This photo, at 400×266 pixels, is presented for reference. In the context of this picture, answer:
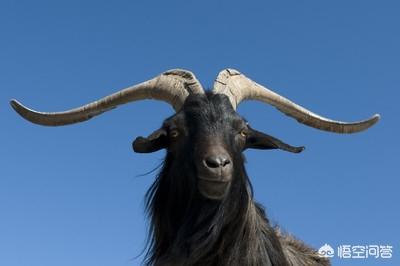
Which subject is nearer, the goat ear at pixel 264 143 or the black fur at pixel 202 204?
the black fur at pixel 202 204

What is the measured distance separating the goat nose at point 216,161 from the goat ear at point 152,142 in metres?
1.05

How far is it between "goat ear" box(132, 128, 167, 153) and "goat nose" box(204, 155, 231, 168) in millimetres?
1053

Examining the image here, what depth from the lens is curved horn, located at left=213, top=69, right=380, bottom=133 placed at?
369 inches

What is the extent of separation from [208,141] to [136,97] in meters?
2.08

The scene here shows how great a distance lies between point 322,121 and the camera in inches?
391

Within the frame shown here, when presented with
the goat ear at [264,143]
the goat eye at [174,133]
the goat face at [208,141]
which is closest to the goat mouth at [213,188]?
the goat face at [208,141]

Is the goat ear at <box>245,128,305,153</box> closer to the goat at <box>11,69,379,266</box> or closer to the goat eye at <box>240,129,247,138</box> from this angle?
the goat at <box>11,69,379,266</box>

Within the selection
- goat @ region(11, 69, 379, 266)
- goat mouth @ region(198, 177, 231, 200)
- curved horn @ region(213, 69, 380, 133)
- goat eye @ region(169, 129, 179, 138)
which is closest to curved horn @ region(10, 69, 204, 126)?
goat @ region(11, 69, 379, 266)

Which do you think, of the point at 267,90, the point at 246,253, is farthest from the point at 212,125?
the point at 267,90

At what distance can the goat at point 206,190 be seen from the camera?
25.6 ft

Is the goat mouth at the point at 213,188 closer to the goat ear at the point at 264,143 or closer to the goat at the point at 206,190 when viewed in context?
the goat at the point at 206,190

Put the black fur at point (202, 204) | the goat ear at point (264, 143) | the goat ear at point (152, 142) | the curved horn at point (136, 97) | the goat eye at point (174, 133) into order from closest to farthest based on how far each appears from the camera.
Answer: the black fur at point (202, 204), the goat eye at point (174, 133), the goat ear at point (152, 142), the goat ear at point (264, 143), the curved horn at point (136, 97)

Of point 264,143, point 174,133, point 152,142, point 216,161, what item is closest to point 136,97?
point 152,142

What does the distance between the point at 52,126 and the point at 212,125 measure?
8.47 feet
